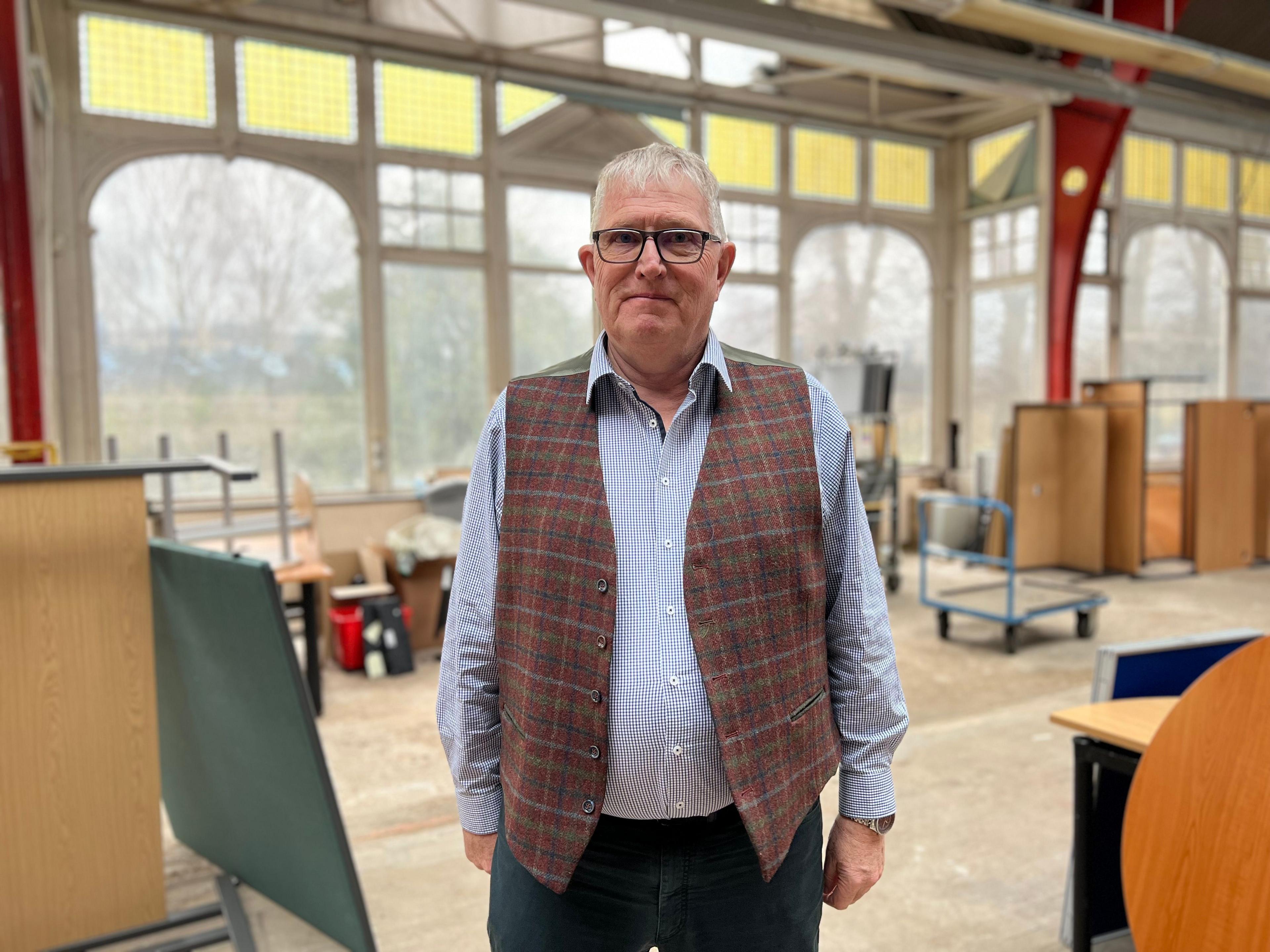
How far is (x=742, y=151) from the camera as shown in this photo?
8289 millimetres

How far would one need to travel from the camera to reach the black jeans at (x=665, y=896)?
122 cm

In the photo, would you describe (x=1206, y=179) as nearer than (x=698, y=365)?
No

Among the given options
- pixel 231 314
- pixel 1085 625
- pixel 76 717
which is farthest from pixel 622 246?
pixel 231 314

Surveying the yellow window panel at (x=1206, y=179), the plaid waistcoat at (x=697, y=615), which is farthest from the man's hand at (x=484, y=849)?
the yellow window panel at (x=1206, y=179)

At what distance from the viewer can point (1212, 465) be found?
301 inches

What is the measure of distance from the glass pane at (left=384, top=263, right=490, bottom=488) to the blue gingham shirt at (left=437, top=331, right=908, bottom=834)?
18.8 feet

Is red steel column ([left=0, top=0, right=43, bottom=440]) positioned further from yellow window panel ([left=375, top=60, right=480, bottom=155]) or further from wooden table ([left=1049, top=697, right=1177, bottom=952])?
wooden table ([left=1049, top=697, right=1177, bottom=952])

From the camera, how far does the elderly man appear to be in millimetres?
1159

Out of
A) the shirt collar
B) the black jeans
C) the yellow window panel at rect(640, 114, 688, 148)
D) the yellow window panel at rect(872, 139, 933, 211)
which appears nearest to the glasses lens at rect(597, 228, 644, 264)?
the shirt collar

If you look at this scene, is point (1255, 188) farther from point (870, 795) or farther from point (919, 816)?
point (870, 795)

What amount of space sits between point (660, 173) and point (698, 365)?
0.26 m

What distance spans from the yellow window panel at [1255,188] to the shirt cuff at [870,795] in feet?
37.2

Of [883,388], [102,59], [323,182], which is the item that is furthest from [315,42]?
[883,388]

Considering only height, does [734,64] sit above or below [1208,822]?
above
